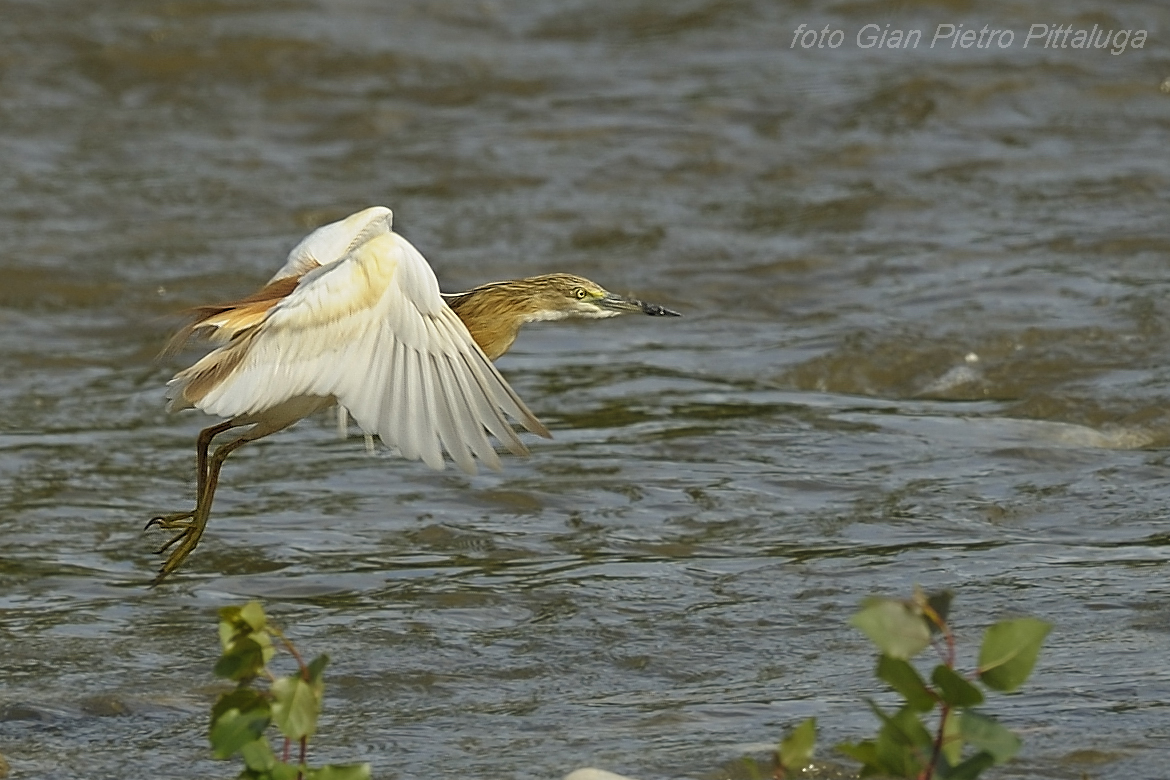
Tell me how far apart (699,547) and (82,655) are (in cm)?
199

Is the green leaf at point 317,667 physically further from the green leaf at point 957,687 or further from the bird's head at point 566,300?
the bird's head at point 566,300

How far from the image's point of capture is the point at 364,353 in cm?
498

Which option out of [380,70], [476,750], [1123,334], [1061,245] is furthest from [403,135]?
[476,750]

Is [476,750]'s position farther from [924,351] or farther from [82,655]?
[924,351]

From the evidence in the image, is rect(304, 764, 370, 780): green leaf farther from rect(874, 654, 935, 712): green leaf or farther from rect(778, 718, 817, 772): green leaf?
rect(874, 654, 935, 712): green leaf

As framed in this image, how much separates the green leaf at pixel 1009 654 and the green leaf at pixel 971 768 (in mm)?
115

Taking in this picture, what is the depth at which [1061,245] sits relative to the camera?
979 cm

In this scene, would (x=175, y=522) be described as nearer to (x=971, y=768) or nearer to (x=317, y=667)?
(x=317, y=667)

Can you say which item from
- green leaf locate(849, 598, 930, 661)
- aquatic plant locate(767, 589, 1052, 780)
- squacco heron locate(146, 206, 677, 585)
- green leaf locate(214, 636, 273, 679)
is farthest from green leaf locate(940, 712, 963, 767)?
squacco heron locate(146, 206, 677, 585)

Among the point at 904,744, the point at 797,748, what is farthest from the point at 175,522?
the point at 904,744

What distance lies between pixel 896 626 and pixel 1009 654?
200 mm

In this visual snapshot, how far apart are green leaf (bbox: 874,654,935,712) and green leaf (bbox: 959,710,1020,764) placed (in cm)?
7

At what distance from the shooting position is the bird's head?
19.9 ft

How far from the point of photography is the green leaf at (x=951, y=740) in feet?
10.2
